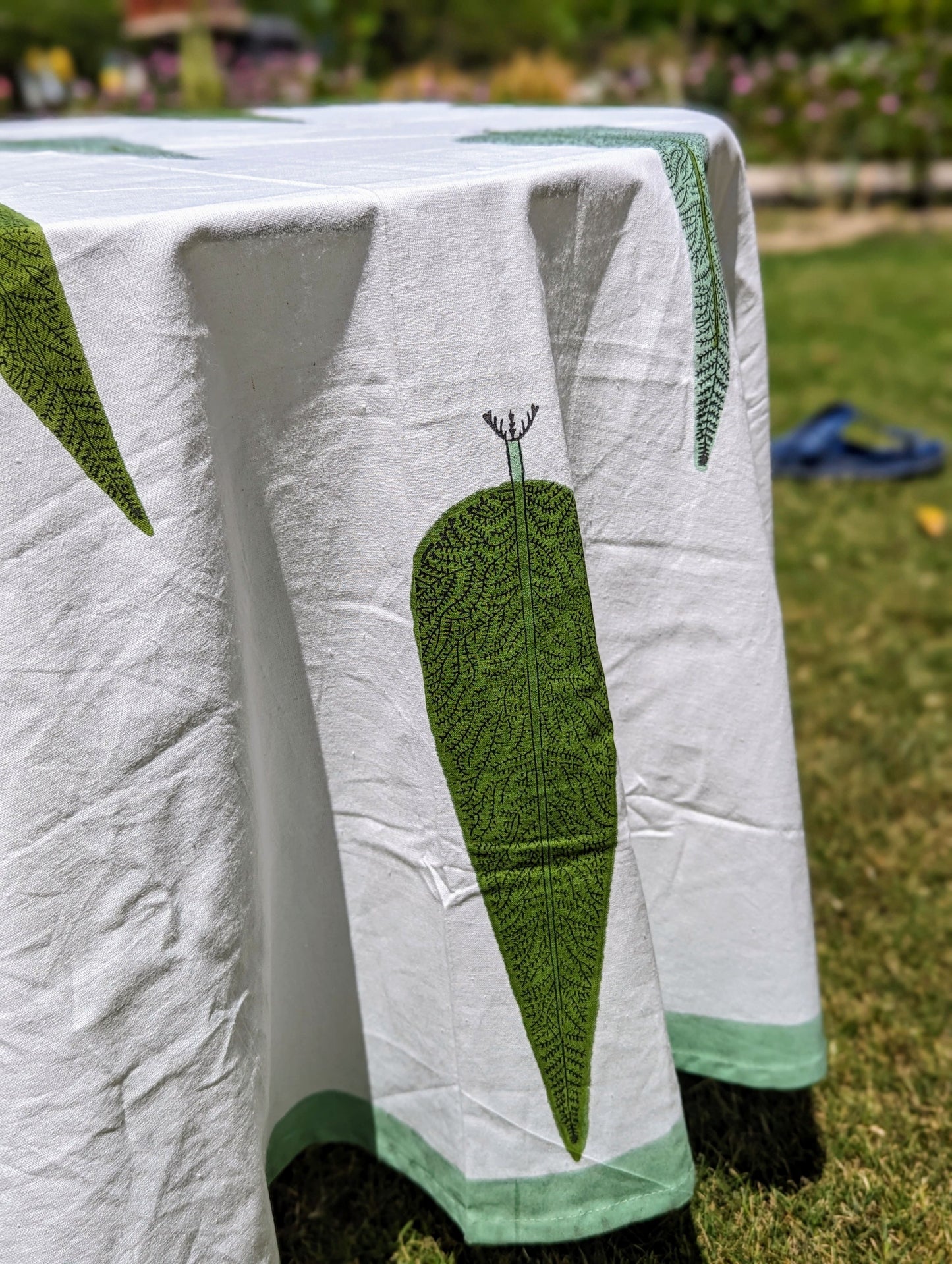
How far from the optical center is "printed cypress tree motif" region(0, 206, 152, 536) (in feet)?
2.58

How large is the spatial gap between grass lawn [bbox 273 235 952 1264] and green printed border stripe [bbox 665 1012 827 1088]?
0.85 feet

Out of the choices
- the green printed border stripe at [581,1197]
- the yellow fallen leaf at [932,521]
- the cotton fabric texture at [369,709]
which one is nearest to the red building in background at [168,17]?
the yellow fallen leaf at [932,521]

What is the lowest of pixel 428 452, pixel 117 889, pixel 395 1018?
pixel 395 1018

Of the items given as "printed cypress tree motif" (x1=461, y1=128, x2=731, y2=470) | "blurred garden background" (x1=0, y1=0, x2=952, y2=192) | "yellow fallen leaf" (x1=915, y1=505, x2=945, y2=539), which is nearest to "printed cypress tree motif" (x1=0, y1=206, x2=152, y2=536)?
"printed cypress tree motif" (x1=461, y1=128, x2=731, y2=470)

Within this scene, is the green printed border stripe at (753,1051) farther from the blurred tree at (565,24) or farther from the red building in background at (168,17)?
the red building in background at (168,17)

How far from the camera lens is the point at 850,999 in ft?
5.55

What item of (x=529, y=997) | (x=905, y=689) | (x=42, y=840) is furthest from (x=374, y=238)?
(x=905, y=689)

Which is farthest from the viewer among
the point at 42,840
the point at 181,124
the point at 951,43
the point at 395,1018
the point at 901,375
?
the point at 951,43

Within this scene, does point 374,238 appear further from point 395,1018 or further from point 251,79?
point 251,79

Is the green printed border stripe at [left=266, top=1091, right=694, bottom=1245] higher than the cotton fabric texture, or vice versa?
the cotton fabric texture

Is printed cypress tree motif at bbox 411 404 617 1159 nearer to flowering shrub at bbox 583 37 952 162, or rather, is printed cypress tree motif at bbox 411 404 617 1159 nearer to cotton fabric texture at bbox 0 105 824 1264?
cotton fabric texture at bbox 0 105 824 1264

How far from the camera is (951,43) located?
8.62 m

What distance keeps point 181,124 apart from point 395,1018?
1216 millimetres

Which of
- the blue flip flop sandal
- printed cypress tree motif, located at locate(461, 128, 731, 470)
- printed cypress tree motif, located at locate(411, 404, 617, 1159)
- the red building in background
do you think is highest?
printed cypress tree motif, located at locate(461, 128, 731, 470)
